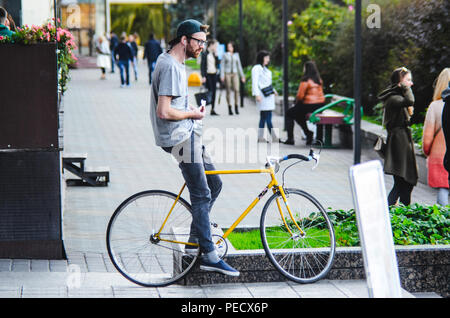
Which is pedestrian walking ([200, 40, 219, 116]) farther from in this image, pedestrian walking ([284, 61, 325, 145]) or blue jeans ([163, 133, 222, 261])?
blue jeans ([163, 133, 222, 261])

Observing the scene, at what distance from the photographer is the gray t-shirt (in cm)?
553

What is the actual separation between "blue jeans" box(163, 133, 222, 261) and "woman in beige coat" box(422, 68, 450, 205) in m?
3.65

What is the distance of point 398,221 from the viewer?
270 inches

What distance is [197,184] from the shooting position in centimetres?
565

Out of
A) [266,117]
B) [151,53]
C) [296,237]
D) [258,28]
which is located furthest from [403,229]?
[258,28]

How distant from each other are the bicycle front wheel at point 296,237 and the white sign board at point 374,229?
181 cm

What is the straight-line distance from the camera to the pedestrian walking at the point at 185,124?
18.2ft

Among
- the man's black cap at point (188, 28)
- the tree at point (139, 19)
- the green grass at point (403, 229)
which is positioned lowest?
the green grass at point (403, 229)

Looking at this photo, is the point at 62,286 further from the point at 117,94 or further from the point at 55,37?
the point at 117,94

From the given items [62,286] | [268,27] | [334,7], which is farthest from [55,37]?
[268,27]

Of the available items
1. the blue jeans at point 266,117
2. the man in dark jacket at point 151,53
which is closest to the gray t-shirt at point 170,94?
the blue jeans at point 266,117

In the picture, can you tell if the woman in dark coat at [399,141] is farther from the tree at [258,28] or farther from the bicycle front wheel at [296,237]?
the tree at [258,28]

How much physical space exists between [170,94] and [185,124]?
0.83ft

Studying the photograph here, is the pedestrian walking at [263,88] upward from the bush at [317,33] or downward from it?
downward
